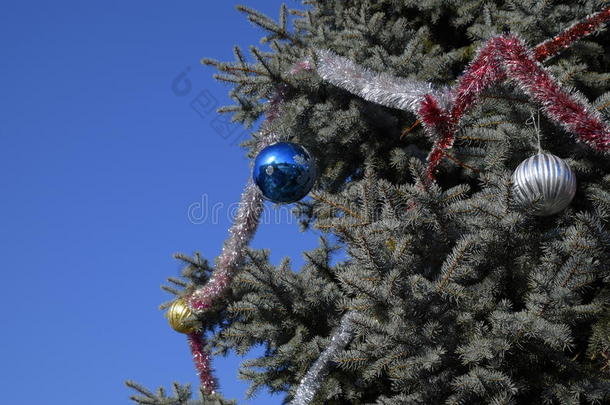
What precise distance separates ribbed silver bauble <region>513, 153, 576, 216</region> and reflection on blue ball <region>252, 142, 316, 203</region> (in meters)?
1.16

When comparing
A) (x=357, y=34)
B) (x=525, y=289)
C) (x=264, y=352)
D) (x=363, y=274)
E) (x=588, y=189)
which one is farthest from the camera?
(x=357, y=34)

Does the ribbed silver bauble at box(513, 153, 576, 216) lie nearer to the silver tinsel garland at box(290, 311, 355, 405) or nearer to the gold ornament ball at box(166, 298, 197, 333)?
the silver tinsel garland at box(290, 311, 355, 405)

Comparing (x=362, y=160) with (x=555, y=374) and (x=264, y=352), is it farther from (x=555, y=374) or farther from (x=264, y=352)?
(x=555, y=374)

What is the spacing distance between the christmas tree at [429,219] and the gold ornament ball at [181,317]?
12mm

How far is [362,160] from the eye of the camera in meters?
4.93

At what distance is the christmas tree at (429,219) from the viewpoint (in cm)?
309

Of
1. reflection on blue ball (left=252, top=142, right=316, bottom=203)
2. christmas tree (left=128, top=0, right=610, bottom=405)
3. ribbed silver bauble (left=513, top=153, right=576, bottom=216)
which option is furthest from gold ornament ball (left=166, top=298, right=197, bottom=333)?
ribbed silver bauble (left=513, top=153, right=576, bottom=216)

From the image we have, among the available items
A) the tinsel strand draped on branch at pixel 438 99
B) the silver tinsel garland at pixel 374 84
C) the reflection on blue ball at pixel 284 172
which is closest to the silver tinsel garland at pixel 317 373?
the tinsel strand draped on branch at pixel 438 99

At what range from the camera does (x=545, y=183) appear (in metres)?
3.31

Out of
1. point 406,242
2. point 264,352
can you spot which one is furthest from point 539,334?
point 264,352

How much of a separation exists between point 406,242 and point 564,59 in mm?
1840

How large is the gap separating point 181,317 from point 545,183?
8.04ft

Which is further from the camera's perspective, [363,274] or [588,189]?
[588,189]

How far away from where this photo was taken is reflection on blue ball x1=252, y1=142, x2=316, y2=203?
391 cm
